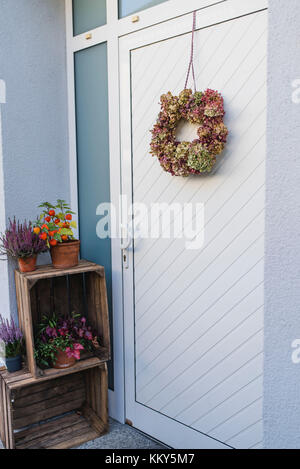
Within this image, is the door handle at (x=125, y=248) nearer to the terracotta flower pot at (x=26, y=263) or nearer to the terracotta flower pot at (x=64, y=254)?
the terracotta flower pot at (x=64, y=254)

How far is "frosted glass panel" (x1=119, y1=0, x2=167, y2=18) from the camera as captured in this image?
2.36 metres

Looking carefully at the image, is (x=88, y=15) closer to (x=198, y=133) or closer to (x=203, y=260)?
(x=198, y=133)

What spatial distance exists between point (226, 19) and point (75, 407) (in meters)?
2.57

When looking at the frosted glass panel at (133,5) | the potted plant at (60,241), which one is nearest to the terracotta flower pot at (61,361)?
the potted plant at (60,241)

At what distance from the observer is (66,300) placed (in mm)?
2809

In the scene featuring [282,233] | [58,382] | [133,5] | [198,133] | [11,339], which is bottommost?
[58,382]

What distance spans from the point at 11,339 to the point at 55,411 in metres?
0.65

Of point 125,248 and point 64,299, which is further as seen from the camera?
point 64,299

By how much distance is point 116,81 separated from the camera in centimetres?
258

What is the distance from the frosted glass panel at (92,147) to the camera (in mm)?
2703

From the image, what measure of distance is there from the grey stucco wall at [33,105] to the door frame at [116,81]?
67 millimetres

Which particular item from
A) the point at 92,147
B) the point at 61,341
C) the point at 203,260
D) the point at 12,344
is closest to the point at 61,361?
the point at 61,341

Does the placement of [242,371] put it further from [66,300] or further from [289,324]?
[66,300]
